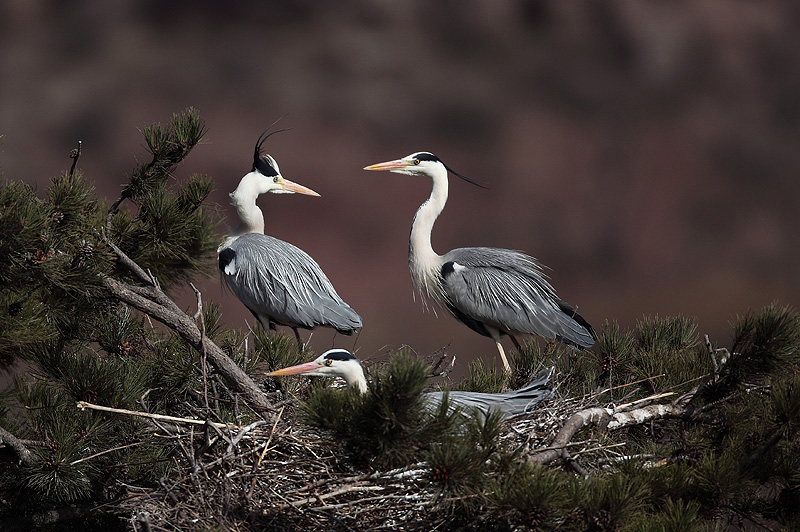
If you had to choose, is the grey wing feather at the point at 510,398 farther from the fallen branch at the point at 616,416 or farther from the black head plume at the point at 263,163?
the black head plume at the point at 263,163

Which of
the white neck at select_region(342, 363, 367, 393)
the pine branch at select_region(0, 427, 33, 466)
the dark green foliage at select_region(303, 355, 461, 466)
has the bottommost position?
the pine branch at select_region(0, 427, 33, 466)

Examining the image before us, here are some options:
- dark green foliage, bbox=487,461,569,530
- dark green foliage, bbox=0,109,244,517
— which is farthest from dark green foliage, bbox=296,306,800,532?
dark green foliage, bbox=0,109,244,517

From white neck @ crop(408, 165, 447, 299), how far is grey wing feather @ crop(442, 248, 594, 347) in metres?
0.08

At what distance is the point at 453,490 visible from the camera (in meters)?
1.26

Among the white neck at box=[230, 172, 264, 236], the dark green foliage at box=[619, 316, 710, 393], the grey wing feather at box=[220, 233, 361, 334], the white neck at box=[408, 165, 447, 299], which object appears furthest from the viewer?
the white neck at box=[230, 172, 264, 236]

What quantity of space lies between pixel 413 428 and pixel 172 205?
4.72ft

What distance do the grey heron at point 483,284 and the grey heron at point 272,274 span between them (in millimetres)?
430

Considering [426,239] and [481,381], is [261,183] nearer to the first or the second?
[426,239]

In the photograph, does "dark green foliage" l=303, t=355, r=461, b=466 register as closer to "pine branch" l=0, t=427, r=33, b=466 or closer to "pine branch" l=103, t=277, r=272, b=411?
"pine branch" l=103, t=277, r=272, b=411

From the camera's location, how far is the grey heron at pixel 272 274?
323 cm

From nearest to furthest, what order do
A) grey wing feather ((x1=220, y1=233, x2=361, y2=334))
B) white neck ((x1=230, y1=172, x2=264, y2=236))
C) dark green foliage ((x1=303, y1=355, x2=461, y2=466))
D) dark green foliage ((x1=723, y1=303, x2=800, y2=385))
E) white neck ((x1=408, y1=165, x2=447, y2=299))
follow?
dark green foliage ((x1=303, y1=355, x2=461, y2=466)), dark green foliage ((x1=723, y1=303, x2=800, y2=385)), grey wing feather ((x1=220, y1=233, x2=361, y2=334)), white neck ((x1=408, y1=165, x2=447, y2=299)), white neck ((x1=230, y1=172, x2=264, y2=236))

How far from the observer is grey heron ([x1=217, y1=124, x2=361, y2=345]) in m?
3.23

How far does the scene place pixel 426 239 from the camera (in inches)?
136

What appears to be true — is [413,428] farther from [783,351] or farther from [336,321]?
[336,321]
